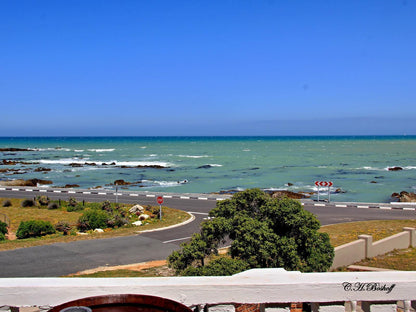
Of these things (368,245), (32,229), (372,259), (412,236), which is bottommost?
(32,229)

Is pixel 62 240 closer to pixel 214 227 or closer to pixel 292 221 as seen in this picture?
pixel 214 227

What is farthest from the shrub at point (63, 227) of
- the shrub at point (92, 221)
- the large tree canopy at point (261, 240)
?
the large tree canopy at point (261, 240)

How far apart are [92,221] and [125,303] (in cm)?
2568

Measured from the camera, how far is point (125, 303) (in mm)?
3104

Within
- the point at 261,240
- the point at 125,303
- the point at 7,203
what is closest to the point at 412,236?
the point at 261,240

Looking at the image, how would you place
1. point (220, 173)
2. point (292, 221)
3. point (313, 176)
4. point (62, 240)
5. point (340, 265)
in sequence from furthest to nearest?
point (220, 173)
point (313, 176)
point (62, 240)
point (340, 265)
point (292, 221)

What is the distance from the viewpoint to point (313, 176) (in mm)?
69125

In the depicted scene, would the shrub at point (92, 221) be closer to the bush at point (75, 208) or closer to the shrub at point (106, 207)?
the shrub at point (106, 207)

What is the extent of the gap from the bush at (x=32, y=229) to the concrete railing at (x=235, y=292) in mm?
23034

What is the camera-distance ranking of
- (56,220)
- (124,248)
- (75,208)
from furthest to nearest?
(75,208) < (56,220) < (124,248)

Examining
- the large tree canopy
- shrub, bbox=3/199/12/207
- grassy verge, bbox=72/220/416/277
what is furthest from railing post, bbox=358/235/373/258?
shrub, bbox=3/199/12/207

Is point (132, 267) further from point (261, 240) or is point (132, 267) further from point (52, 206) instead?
point (52, 206)

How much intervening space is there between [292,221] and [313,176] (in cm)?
6010

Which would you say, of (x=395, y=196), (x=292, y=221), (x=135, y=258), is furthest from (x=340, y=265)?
(x=395, y=196)
